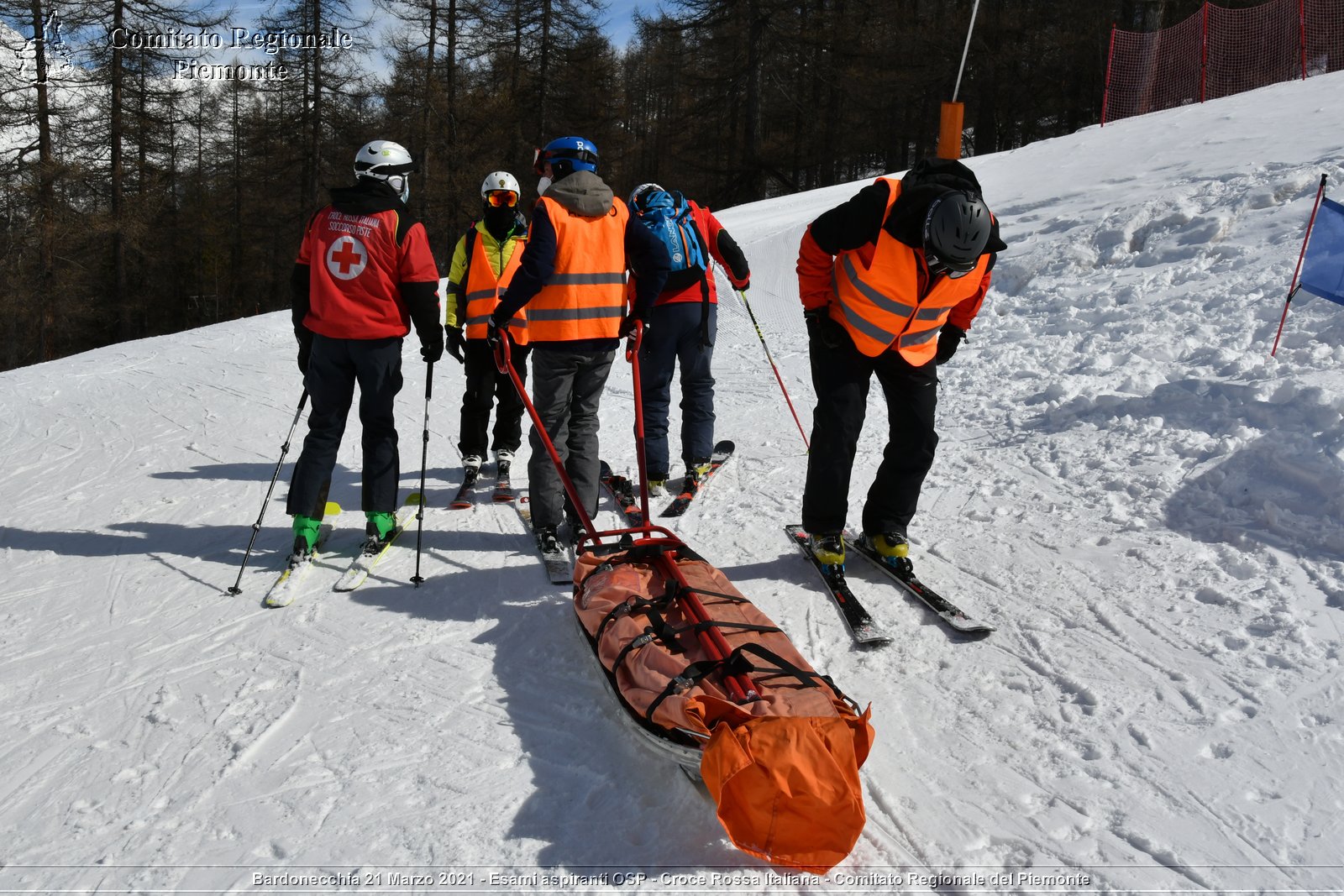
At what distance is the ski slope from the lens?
247cm

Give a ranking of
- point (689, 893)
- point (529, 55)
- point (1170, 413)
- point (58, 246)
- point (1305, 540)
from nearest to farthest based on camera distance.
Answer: point (689, 893)
point (1305, 540)
point (1170, 413)
point (58, 246)
point (529, 55)

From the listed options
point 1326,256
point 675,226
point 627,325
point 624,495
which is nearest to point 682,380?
point 624,495

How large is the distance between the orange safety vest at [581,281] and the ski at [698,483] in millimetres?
1363

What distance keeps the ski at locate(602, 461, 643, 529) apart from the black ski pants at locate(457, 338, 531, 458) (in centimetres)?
67

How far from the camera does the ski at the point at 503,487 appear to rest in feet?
18.4

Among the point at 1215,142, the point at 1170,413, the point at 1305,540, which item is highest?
the point at 1215,142

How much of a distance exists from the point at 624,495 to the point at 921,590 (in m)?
2.13

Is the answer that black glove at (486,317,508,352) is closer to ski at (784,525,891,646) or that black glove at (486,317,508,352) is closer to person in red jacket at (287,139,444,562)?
person in red jacket at (287,139,444,562)

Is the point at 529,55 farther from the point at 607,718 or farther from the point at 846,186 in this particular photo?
the point at 607,718

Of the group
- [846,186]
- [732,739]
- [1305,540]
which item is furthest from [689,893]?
[846,186]

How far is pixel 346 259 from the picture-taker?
4246mm

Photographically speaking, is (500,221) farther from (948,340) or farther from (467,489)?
(948,340)

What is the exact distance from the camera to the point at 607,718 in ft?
10.1

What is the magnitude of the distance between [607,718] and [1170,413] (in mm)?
4142
